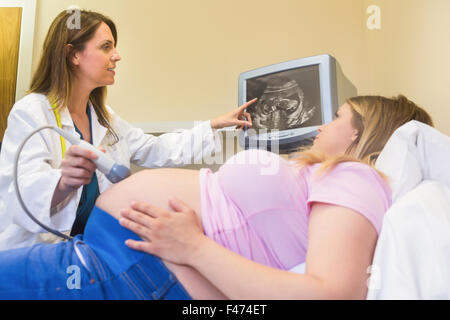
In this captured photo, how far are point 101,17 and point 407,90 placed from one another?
1249 millimetres

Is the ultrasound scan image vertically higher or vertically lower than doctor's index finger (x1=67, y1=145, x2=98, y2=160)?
higher

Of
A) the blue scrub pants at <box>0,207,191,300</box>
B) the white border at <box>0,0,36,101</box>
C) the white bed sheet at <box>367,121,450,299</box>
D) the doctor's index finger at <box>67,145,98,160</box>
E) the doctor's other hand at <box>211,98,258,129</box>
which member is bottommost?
the blue scrub pants at <box>0,207,191,300</box>

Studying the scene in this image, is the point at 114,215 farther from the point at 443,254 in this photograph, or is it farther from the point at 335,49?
the point at 335,49

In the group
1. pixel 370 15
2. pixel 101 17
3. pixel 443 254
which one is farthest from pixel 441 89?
pixel 101 17

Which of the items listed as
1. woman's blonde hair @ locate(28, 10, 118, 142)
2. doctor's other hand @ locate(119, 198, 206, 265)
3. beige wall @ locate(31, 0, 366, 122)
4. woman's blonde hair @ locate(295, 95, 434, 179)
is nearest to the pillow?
woman's blonde hair @ locate(295, 95, 434, 179)

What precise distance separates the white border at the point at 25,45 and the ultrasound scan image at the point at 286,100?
1.32 metres

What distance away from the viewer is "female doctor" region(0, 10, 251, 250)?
1021 mm

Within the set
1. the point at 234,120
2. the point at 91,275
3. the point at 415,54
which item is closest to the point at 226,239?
the point at 91,275

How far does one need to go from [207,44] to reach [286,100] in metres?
0.88

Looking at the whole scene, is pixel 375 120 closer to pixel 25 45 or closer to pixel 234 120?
pixel 234 120

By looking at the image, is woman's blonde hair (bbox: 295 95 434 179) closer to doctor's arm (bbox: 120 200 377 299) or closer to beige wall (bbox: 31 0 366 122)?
doctor's arm (bbox: 120 200 377 299)

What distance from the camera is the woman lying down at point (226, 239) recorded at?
0.58 meters

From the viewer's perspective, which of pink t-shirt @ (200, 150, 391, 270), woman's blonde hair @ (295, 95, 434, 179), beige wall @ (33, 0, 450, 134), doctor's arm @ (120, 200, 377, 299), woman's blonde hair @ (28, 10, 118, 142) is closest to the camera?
doctor's arm @ (120, 200, 377, 299)

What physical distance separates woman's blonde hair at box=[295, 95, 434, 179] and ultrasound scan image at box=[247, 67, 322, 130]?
482 millimetres
